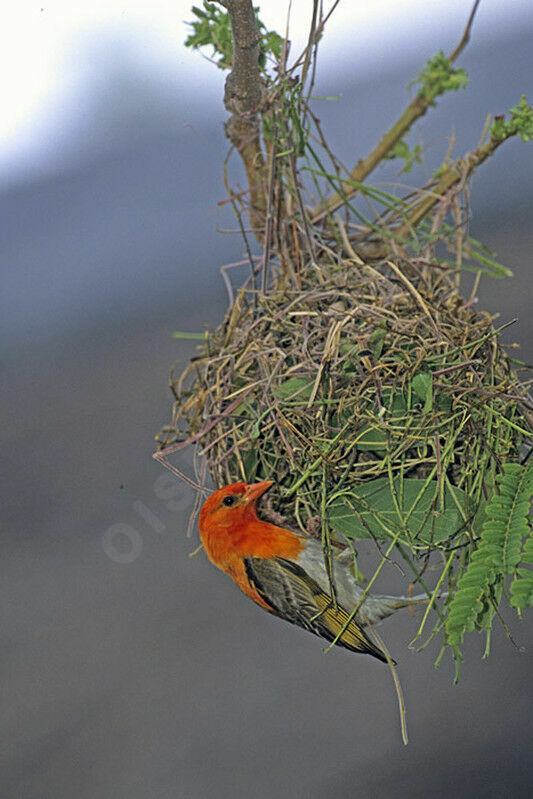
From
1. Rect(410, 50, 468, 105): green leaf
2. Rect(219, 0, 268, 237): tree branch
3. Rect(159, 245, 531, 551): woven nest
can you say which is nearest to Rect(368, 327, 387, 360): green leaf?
Rect(159, 245, 531, 551): woven nest

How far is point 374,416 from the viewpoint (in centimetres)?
60

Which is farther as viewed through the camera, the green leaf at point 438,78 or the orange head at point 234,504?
the green leaf at point 438,78

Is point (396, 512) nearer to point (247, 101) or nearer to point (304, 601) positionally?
point (304, 601)

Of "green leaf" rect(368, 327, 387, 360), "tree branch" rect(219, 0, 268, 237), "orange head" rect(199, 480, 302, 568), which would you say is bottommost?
"orange head" rect(199, 480, 302, 568)

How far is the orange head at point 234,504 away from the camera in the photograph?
62cm

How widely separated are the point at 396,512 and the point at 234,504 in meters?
0.15

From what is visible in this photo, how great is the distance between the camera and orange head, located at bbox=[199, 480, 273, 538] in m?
0.62

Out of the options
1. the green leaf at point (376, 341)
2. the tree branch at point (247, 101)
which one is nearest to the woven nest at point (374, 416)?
the green leaf at point (376, 341)

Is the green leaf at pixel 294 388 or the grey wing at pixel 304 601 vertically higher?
the green leaf at pixel 294 388

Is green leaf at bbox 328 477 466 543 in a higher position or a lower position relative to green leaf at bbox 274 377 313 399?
lower

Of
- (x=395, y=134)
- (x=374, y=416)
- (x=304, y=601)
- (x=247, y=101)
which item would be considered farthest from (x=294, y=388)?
(x=395, y=134)

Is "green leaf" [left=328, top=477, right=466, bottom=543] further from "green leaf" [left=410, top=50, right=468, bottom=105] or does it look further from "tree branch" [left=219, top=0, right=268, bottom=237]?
"green leaf" [left=410, top=50, right=468, bottom=105]

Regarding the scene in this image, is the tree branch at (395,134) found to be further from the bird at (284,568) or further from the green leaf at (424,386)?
the bird at (284,568)

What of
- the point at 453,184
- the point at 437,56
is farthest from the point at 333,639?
the point at 437,56
